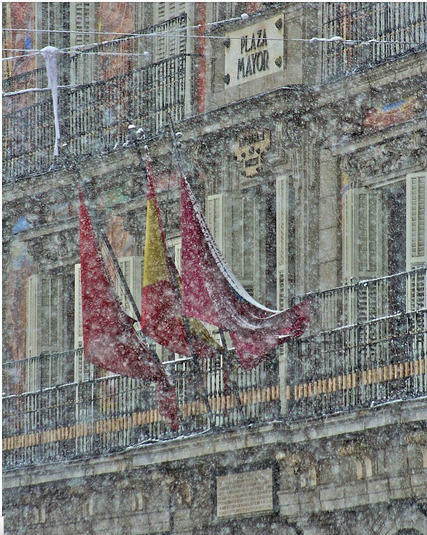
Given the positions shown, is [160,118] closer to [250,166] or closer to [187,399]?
[250,166]

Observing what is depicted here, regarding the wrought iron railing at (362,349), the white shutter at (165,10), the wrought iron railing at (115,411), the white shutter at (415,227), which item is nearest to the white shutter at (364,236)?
the wrought iron railing at (362,349)

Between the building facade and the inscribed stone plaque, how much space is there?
0.8 inches

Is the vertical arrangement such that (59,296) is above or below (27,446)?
above

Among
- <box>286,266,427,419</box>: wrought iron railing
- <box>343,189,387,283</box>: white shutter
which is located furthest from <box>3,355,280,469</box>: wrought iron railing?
<box>343,189,387,283</box>: white shutter

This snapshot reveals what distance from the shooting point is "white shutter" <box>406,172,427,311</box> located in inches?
821

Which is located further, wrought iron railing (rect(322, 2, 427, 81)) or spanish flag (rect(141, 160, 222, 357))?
spanish flag (rect(141, 160, 222, 357))

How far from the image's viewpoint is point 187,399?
22969 millimetres

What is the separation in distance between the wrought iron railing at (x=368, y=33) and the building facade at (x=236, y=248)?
0.09ft

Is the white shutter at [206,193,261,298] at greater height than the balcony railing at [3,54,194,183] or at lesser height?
lesser

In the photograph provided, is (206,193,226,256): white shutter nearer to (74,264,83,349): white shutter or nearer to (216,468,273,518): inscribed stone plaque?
(74,264,83,349): white shutter

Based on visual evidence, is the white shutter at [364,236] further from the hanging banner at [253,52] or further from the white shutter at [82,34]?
the white shutter at [82,34]

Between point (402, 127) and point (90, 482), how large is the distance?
18.9 feet

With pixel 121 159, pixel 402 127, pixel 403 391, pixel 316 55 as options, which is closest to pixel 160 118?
pixel 121 159

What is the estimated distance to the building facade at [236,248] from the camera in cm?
2119
